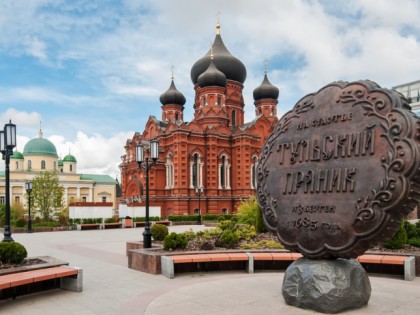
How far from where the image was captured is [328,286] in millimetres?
6707

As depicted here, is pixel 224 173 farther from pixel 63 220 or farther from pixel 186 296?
pixel 186 296

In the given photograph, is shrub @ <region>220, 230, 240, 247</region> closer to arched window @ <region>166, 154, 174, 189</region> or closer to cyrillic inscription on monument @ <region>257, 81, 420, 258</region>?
cyrillic inscription on monument @ <region>257, 81, 420, 258</region>

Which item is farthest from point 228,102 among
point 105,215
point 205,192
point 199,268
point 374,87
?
point 374,87

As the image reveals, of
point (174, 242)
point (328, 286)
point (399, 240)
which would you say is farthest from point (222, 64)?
point (328, 286)

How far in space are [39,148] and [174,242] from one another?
68495mm

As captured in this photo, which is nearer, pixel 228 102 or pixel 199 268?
pixel 199 268

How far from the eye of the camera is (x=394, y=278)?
33.4 ft

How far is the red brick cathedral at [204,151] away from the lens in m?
42.0

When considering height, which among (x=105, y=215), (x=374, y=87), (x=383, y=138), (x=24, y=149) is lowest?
(x=105, y=215)

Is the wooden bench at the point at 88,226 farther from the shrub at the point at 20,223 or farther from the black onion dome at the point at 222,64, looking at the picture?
the black onion dome at the point at 222,64

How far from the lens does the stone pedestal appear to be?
21.8 feet

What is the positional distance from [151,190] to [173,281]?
1303 inches

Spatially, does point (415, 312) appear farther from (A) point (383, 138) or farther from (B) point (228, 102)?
(B) point (228, 102)

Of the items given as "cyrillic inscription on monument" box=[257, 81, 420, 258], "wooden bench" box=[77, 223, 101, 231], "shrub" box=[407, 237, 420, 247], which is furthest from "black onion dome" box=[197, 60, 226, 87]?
"cyrillic inscription on monument" box=[257, 81, 420, 258]
